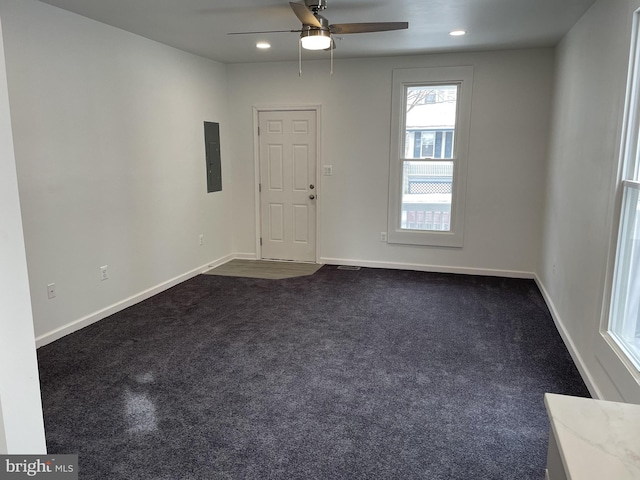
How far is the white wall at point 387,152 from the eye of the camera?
5055 mm

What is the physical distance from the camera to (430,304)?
443 centimetres

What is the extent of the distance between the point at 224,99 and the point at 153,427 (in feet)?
14.6

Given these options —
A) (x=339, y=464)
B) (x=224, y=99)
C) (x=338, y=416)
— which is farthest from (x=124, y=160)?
(x=339, y=464)

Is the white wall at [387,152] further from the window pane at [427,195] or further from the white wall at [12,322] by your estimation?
the white wall at [12,322]

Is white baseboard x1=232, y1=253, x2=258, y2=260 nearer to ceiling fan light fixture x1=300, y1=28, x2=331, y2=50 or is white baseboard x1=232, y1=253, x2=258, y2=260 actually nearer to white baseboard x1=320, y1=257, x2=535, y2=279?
white baseboard x1=320, y1=257, x2=535, y2=279

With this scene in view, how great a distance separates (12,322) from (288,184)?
4875mm

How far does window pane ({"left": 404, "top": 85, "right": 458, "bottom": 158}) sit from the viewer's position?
17.4 ft

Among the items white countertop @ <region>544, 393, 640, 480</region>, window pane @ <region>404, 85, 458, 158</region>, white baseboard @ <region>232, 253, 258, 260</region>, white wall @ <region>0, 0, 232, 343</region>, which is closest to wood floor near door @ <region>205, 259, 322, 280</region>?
white baseboard @ <region>232, 253, 258, 260</region>

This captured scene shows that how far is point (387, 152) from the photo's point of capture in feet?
18.1

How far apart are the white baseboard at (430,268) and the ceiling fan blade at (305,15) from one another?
128 inches

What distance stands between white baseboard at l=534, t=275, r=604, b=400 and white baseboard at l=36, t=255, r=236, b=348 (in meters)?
3.76

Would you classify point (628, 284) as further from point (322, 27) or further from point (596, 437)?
point (322, 27)

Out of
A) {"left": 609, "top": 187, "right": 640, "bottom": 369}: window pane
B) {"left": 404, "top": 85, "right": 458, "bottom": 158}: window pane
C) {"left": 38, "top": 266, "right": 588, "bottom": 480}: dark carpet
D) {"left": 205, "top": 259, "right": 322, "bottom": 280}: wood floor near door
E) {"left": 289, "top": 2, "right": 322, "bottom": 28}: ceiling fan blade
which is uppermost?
{"left": 289, "top": 2, "right": 322, "bottom": 28}: ceiling fan blade

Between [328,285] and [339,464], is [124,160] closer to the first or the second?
[328,285]
